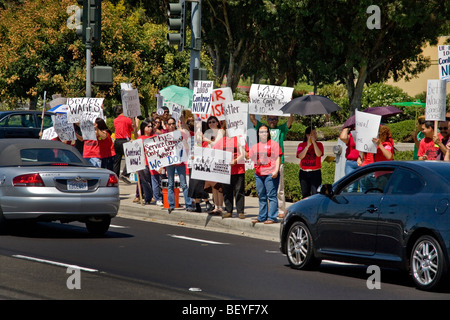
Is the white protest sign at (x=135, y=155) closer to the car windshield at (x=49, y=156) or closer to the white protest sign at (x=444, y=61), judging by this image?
the car windshield at (x=49, y=156)

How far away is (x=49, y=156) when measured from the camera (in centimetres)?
1433

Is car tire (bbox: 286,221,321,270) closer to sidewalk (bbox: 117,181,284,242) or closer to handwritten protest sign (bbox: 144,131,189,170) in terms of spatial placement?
sidewalk (bbox: 117,181,284,242)

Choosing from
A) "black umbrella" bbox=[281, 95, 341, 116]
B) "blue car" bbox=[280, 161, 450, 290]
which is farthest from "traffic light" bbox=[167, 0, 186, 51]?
"blue car" bbox=[280, 161, 450, 290]

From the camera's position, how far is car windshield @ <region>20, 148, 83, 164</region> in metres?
14.2

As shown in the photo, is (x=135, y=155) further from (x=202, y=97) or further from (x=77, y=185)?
(x=77, y=185)

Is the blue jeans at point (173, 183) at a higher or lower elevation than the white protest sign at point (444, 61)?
lower

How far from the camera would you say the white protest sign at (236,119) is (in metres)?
16.3

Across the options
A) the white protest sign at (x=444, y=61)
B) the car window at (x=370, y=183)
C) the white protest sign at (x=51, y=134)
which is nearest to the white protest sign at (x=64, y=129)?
the white protest sign at (x=51, y=134)

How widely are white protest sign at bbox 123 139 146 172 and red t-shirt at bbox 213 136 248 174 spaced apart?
2276mm

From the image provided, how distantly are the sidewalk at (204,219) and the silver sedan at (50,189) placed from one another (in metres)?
2.40

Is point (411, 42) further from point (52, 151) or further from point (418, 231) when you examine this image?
point (418, 231)

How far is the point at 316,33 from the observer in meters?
43.9
